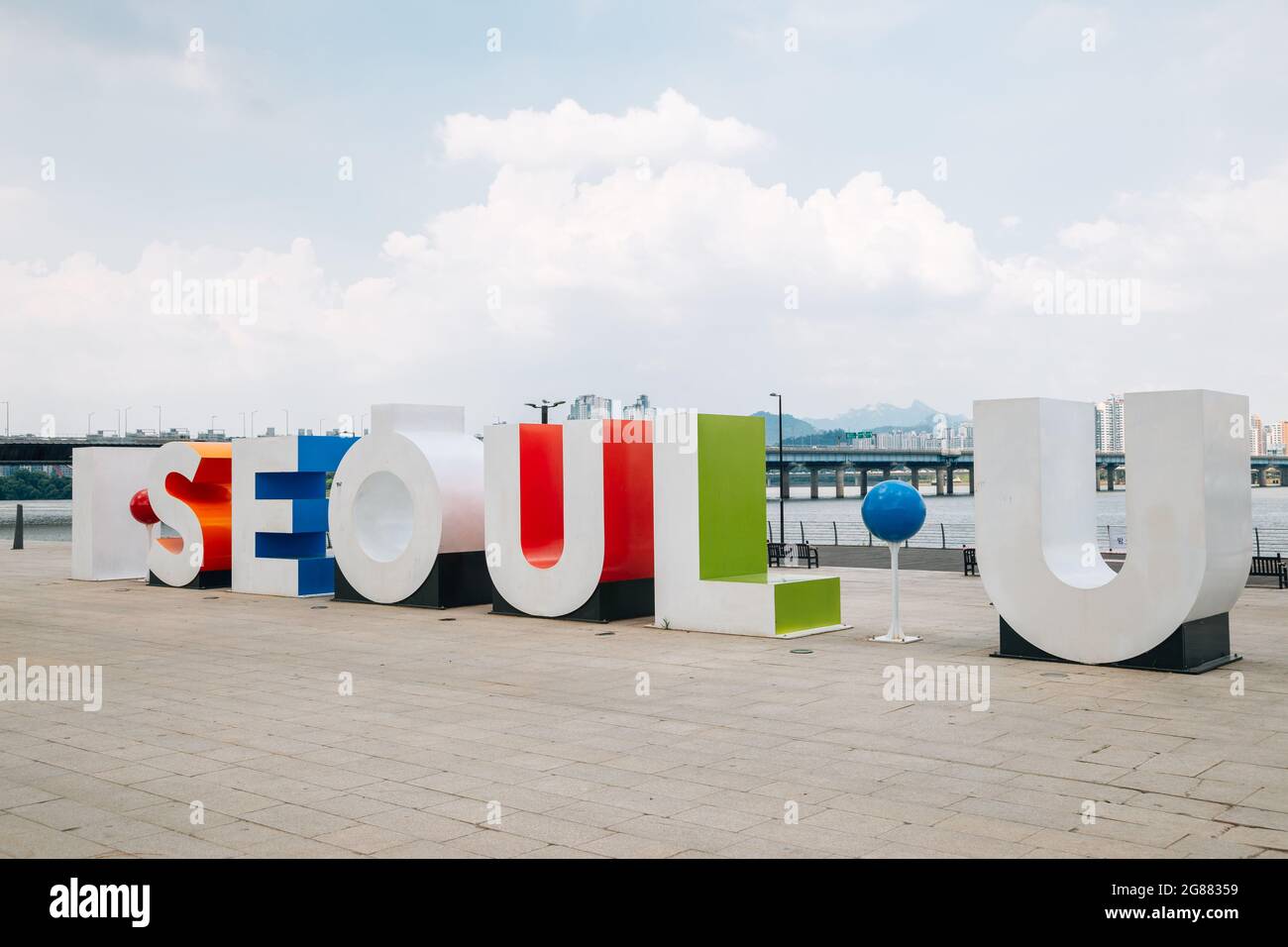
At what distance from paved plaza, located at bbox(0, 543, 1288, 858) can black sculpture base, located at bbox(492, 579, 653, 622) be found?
1.55m

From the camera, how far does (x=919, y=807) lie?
720 cm

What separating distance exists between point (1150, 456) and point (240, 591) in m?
17.7

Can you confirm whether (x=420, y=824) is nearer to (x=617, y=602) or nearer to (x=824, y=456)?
(x=617, y=602)

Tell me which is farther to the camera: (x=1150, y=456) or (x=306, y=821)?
(x=1150, y=456)

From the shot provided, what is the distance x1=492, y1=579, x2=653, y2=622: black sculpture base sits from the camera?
55.6ft

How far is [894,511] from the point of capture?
14.6 meters

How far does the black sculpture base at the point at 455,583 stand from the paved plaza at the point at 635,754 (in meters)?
3.91

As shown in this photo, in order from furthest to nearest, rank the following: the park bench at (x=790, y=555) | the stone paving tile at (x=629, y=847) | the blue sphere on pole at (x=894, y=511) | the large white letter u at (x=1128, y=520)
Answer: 1. the park bench at (x=790, y=555)
2. the blue sphere on pole at (x=894, y=511)
3. the large white letter u at (x=1128, y=520)
4. the stone paving tile at (x=629, y=847)

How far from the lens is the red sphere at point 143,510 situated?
2488 centimetres

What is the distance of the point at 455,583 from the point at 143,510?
967 centimetres

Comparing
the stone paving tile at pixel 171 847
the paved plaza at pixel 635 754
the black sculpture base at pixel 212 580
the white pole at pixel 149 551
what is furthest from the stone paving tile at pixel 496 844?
the white pole at pixel 149 551

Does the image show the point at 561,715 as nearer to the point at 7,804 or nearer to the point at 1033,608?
the point at 7,804

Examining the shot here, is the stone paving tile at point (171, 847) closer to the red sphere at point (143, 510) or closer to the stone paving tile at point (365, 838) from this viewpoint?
the stone paving tile at point (365, 838)
